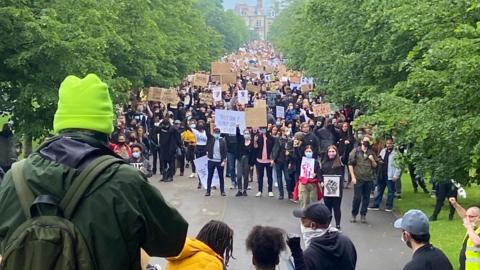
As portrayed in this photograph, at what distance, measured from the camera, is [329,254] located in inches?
240

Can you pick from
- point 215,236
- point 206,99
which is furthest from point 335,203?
point 206,99

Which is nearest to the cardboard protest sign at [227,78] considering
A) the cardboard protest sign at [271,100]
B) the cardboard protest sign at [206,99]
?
the cardboard protest sign at [271,100]

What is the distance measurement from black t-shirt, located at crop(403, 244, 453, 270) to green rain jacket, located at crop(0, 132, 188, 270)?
11.8 ft

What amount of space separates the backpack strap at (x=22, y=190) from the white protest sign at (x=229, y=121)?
59.4 ft

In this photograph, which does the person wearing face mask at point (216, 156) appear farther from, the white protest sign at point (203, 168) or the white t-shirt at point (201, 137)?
the white t-shirt at point (201, 137)

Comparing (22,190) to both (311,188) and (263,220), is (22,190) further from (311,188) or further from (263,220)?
(263,220)

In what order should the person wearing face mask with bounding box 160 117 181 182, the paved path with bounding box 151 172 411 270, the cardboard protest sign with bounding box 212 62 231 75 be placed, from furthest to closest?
the cardboard protest sign with bounding box 212 62 231 75
the person wearing face mask with bounding box 160 117 181 182
the paved path with bounding box 151 172 411 270

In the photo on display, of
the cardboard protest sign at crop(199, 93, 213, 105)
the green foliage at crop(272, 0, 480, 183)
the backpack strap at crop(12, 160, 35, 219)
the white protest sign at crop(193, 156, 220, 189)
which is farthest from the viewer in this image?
the cardboard protest sign at crop(199, 93, 213, 105)

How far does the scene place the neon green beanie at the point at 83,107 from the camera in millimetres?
2820

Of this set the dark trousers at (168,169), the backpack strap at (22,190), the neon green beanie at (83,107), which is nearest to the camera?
the backpack strap at (22,190)

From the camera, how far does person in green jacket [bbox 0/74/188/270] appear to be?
103 inches

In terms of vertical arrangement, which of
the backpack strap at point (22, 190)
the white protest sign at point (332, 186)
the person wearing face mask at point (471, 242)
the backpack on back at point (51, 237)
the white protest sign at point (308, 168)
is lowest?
the white protest sign at point (332, 186)

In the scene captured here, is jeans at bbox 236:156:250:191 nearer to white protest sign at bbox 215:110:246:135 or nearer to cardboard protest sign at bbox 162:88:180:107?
white protest sign at bbox 215:110:246:135

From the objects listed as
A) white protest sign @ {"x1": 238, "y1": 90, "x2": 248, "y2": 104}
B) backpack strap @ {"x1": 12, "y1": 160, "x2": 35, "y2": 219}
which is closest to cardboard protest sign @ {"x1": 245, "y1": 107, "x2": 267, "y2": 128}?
white protest sign @ {"x1": 238, "y1": 90, "x2": 248, "y2": 104}
